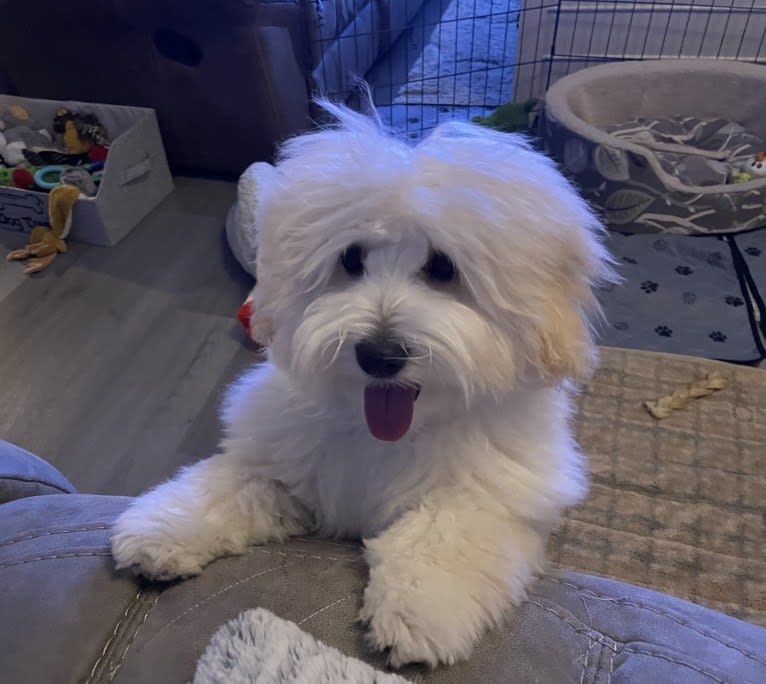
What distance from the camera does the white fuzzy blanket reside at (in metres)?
0.76

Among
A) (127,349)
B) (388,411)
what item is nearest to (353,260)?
(388,411)

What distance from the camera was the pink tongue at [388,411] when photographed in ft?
3.28

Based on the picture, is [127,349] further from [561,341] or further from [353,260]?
[561,341]

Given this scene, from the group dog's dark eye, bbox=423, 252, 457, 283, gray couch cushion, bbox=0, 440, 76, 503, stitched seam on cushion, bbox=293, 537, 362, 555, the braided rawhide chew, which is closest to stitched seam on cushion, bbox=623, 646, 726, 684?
stitched seam on cushion, bbox=293, 537, 362, 555

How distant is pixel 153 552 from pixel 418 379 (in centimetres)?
42

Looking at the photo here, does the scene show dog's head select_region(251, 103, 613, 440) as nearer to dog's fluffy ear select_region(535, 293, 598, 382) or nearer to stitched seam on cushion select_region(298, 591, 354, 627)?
dog's fluffy ear select_region(535, 293, 598, 382)

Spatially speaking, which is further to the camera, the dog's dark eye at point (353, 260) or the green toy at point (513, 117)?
the green toy at point (513, 117)

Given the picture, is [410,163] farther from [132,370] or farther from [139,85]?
[139,85]

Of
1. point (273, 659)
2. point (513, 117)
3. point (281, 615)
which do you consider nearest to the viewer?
point (273, 659)

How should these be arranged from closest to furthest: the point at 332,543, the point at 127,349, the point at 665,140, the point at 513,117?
1. the point at 332,543
2. the point at 127,349
3. the point at 665,140
4. the point at 513,117

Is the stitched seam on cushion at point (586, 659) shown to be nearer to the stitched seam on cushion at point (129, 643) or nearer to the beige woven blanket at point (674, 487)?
the stitched seam on cushion at point (129, 643)

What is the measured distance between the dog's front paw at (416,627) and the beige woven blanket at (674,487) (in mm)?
694

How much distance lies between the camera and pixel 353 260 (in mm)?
1005

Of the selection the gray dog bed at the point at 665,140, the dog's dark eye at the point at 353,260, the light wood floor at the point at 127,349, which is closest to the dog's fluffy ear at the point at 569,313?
the dog's dark eye at the point at 353,260
